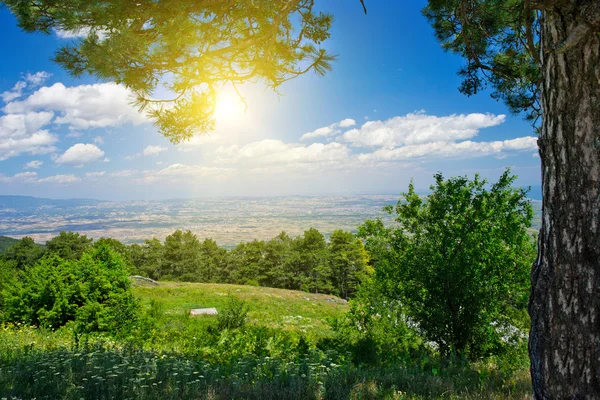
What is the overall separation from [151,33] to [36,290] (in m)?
8.65

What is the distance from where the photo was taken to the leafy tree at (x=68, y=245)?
40.0 metres

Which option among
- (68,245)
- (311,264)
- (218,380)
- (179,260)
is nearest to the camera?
(218,380)

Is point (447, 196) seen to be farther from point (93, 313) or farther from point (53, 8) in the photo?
point (93, 313)

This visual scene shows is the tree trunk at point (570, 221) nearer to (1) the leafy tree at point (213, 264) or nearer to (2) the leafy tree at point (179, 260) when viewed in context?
(2) the leafy tree at point (179, 260)

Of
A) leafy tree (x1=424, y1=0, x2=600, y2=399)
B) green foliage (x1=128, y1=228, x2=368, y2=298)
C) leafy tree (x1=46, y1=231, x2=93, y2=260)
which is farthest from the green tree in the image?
leafy tree (x1=46, y1=231, x2=93, y2=260)

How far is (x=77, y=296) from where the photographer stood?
9477 millimetres

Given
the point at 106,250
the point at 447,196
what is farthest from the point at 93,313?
the point at 447,196

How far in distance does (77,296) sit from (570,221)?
11.0 m

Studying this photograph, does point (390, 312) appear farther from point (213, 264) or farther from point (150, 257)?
point (150, 257)

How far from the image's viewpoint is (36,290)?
9.76m

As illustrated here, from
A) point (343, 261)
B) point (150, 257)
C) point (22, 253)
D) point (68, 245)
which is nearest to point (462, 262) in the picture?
point (343, 261)

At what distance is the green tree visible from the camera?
803 cm

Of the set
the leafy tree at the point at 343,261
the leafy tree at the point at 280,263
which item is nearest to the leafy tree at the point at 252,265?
the leafy tree at the point at 280,263

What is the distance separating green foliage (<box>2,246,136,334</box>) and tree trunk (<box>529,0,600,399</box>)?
9389 millimetres
